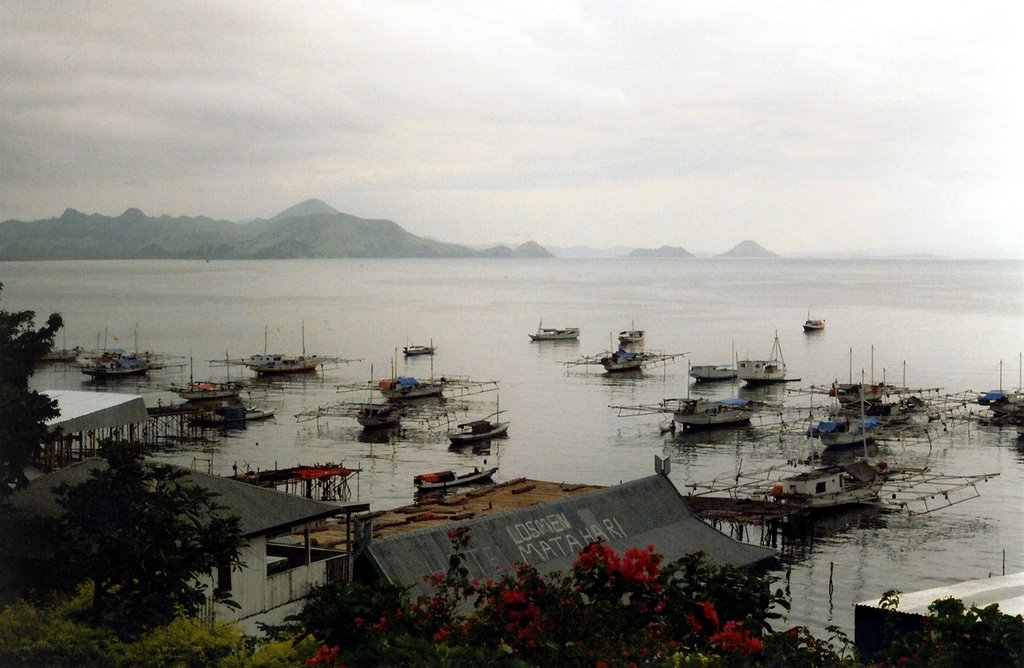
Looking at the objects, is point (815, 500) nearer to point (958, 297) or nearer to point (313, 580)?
point (313, 580)

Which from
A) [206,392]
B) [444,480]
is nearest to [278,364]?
[206,392]

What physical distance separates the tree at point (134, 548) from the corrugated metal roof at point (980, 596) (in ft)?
29.7

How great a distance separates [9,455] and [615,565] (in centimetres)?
777

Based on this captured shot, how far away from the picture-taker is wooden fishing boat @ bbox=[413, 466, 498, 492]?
42.4 m

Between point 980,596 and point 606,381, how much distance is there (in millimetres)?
68567

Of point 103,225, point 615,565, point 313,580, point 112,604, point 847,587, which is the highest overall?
point 103,225

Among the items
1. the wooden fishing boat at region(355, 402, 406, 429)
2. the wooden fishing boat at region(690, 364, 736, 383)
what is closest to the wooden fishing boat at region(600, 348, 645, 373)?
the wooden fishing boat at region(690, 364, 736, 383)

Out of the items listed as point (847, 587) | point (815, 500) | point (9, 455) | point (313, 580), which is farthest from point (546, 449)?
point (9, 455)

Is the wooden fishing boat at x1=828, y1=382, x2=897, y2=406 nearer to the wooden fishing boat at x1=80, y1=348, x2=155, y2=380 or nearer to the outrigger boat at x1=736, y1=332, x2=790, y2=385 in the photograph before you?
the outrigger boat at x1=736, y1=332, x2=790, y2=385

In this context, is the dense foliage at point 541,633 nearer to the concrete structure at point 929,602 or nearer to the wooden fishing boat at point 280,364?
the concrete structure at point 929,602

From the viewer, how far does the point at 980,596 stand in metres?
15.2

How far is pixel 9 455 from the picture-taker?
43.4 ft

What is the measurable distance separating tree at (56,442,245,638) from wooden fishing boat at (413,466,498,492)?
29.8 meters

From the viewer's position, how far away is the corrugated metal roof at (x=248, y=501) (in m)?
14.3
